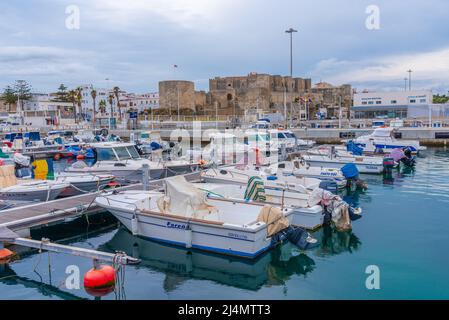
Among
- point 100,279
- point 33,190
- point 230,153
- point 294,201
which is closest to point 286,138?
point 230,153

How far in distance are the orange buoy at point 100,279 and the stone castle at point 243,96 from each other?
215 feet

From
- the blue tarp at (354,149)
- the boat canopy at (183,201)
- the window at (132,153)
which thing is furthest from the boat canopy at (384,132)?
the boat canopy at (183,201)

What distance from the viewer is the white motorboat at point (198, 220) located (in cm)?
1041

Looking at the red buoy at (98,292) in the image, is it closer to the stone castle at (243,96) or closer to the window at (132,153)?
the window at (132,153)

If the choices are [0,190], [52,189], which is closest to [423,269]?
[52,189]

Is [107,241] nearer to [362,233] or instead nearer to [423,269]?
[362,233]

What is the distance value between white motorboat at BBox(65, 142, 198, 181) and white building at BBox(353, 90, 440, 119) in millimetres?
51220

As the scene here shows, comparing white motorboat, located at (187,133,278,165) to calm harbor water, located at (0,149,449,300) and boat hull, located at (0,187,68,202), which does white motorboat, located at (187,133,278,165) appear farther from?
calm harbor water, located at (0,149,449,300)

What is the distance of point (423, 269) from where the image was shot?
9969 millimetres

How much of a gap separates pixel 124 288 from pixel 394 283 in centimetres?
577

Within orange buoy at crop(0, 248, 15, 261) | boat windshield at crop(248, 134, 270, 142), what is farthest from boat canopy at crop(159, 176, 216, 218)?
boat windshield at crop(248, 134, 270, 142)

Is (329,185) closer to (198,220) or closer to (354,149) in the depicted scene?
(198,220)

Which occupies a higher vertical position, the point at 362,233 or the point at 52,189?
the point at 52,189

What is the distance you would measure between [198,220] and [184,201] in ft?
3.38
